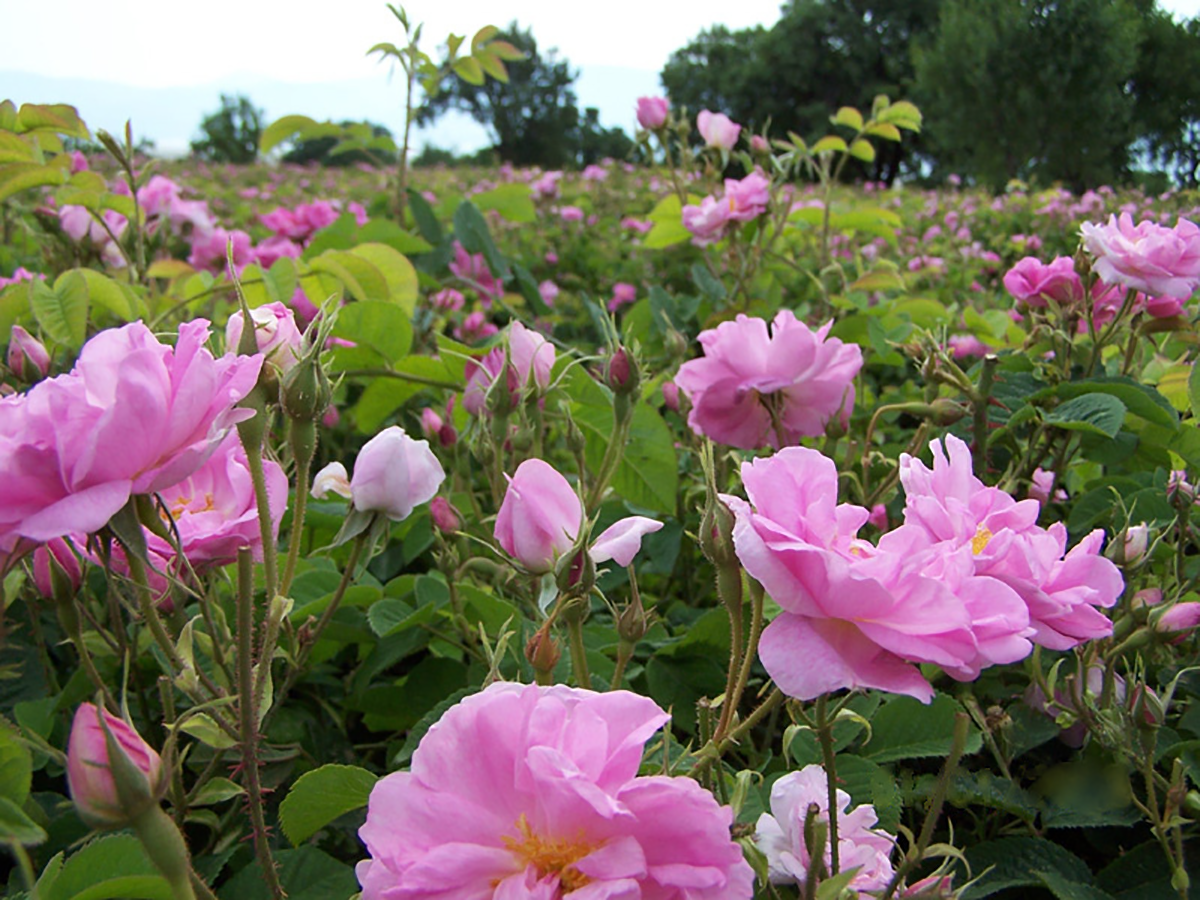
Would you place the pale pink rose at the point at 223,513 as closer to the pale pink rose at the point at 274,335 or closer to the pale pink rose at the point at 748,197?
the pale pink rose at the point at 274,335

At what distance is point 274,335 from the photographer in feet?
1.77

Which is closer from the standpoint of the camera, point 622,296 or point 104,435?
point 104,435

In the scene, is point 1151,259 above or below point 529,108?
below

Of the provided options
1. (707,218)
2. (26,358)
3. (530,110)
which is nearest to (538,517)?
(26,358)

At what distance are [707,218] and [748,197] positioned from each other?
0.07 meters

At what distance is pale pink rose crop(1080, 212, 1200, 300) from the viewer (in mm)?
823

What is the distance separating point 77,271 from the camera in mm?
996

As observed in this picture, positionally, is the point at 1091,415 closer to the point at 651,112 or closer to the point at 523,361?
the point at 523,361

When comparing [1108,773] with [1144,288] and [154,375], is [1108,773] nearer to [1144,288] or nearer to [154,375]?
[1144,288]

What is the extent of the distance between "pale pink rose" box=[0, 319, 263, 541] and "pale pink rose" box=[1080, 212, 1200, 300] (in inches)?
31.7

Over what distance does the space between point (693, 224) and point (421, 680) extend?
850 mm

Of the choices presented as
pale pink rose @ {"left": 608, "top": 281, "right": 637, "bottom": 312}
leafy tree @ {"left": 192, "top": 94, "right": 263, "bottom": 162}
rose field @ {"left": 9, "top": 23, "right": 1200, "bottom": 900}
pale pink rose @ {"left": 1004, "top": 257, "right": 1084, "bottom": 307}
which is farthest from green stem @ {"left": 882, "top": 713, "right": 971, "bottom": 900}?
leafy tree @ {"left": 192, "top": 94, "right": 263, "bottom": 162}

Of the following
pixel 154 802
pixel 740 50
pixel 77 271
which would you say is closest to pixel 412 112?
pixel 77 271

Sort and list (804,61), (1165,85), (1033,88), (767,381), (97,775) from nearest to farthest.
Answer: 1. (97,775)
2. (767,381)
3. (1165,85)
4. (1033,88)
5. (804,61)
